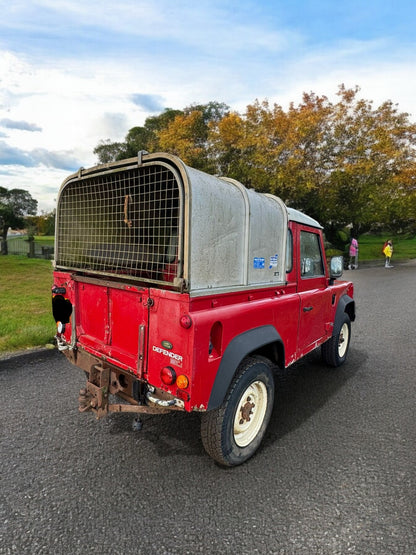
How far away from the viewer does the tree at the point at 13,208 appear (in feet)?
70.1

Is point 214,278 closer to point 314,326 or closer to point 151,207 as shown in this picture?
point 151,207

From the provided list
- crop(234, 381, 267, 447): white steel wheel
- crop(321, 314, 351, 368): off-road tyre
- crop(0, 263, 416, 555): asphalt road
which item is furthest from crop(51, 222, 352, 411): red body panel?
crop(321, 314, 351, 368): off-road tyre

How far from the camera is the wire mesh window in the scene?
8.82ft

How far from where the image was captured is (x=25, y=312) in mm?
6922

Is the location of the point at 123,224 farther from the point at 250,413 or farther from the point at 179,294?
the point at 250,413

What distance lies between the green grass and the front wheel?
3690 millimetres

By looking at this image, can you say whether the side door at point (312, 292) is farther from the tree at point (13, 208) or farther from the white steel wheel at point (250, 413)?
the tree at point (13, 208)

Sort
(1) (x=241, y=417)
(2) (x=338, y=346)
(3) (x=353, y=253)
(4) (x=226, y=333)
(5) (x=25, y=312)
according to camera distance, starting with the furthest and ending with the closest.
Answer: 1. (3) (x=353, y=253)
2. (5) (x=25, y=312)
3. (2) (x=338, y=346)
4. (1) (x=241, y=417)
5. (4) (x=226, y=333)

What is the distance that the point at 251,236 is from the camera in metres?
2.97

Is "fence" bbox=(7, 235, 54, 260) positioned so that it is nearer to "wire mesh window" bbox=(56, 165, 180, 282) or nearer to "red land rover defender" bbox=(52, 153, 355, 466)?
"wire mesh window" bbox=(56, 165, 180, 282)

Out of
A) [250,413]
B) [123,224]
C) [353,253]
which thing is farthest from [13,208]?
[250,413]

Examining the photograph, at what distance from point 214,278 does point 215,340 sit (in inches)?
18.5

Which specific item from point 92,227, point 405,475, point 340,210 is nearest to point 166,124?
point 340,210

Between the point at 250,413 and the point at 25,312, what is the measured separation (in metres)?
5.66
